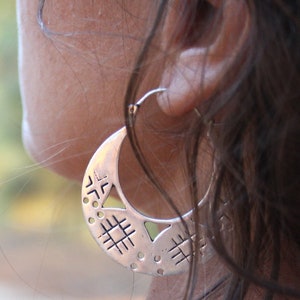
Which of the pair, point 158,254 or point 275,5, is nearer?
point 275,5

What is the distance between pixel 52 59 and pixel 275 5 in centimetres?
35

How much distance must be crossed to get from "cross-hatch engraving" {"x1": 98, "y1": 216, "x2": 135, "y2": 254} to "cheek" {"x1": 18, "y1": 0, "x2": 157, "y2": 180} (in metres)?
0.14

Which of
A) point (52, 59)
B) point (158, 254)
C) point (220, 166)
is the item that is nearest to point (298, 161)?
point (220, 166)

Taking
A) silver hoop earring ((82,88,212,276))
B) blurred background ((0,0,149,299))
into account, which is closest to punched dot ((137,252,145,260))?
silver hoop earring ((82,88,212,276))

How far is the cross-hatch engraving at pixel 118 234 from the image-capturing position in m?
0.78

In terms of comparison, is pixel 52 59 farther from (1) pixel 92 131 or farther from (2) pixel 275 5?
(2) pixel 275 5

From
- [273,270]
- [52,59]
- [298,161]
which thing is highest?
[52,59]

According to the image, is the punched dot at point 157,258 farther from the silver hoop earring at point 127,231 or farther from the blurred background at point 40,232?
the blurred background at point 40,232

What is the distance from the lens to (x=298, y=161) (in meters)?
0.73

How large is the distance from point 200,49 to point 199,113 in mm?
67

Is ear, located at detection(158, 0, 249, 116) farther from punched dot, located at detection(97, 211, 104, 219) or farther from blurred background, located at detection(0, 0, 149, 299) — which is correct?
blurred background, located at detection(0, 0, 149, 299)

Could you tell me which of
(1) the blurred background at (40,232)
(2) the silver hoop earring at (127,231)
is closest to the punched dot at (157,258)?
(2) the silver hoop earring at (127,231)

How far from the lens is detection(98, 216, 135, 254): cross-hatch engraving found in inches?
30.9

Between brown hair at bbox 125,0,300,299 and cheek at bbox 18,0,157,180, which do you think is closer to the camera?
brown hair at bbox 125,0,300,299
